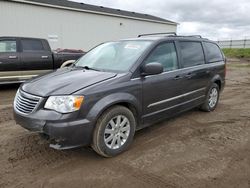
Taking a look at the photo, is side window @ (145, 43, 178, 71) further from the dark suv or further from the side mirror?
the side mirror

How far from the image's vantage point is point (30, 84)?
384cm

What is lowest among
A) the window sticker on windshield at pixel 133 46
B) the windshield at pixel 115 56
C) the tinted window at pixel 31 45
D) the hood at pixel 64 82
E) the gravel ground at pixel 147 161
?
the gravel ground at pixel 147 161

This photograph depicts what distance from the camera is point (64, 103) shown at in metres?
3.26

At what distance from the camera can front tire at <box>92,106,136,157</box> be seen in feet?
11.5

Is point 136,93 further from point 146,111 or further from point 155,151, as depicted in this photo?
point 155,151

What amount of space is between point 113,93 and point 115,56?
3.61ft

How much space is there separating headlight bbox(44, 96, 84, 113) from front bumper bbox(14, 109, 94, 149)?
7 centimetres

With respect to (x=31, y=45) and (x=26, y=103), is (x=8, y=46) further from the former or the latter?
(x=26, y=103)

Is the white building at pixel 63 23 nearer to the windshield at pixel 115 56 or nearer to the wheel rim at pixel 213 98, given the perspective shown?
the windshield at pixel 115 56

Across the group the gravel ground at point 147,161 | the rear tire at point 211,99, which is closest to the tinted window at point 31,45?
the gravel ground at point 147,161

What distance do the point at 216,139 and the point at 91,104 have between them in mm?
2442

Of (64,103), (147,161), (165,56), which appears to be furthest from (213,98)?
(64,103)

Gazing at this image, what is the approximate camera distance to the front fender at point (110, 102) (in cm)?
337

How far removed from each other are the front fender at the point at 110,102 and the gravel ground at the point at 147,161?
0.72 metres
